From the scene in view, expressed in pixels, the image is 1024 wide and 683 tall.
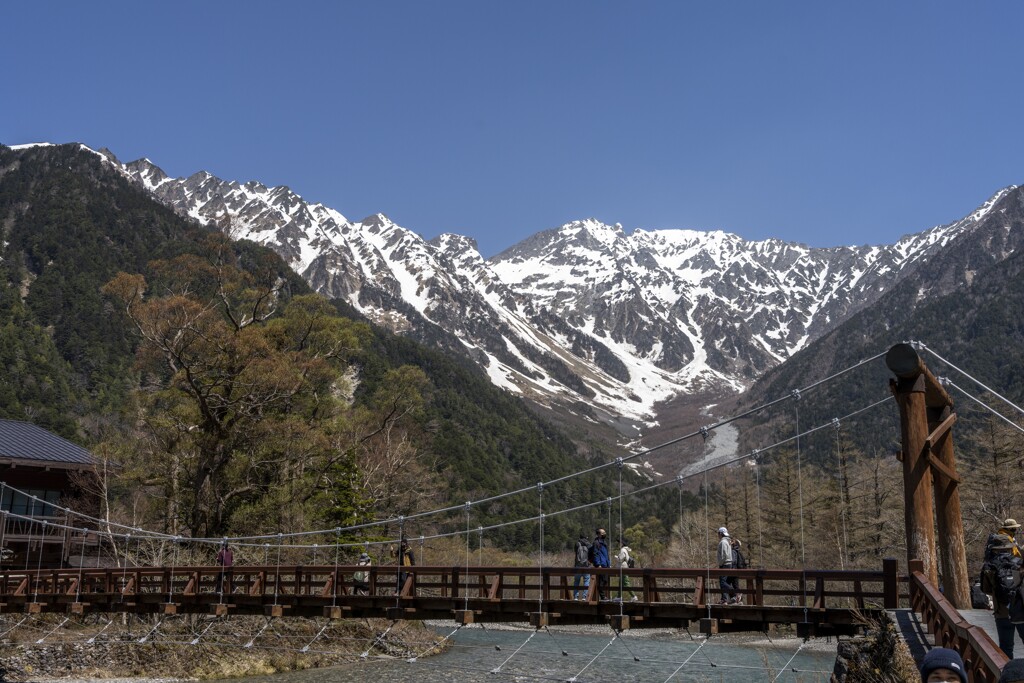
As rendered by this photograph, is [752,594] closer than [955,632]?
No

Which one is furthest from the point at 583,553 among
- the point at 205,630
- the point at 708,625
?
the point at 205,630

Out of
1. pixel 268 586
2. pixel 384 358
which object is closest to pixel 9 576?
pixel 268 586

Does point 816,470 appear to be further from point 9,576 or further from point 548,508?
point 9,576

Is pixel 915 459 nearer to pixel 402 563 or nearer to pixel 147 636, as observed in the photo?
pixel 402 563

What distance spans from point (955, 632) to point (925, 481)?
18.6ft

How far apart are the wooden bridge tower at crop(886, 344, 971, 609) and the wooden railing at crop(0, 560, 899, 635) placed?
0.70 m

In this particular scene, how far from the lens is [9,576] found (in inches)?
1102

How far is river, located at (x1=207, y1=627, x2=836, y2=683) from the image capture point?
88.7 ft

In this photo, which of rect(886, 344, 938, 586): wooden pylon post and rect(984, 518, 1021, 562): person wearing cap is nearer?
rect(984, 518, 1021, 562): person wearing cap

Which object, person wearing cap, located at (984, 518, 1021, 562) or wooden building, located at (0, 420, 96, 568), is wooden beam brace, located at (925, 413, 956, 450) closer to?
person wearing cap, located at (984, 518, 1021, 562)

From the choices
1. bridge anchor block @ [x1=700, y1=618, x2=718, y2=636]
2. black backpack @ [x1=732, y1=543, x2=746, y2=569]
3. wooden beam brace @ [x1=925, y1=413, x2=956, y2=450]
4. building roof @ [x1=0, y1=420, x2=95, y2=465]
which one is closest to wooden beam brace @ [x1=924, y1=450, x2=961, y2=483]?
wooden beam brace @ [x1=925, y1=413, x2=956, y2=450]

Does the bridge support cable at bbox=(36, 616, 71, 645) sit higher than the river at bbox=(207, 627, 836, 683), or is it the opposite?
the bridge support cable at bbox=(36, 616, 71, 645)

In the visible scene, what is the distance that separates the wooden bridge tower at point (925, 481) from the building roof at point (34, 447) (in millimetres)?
31517

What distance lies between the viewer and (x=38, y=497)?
37.2 meters
